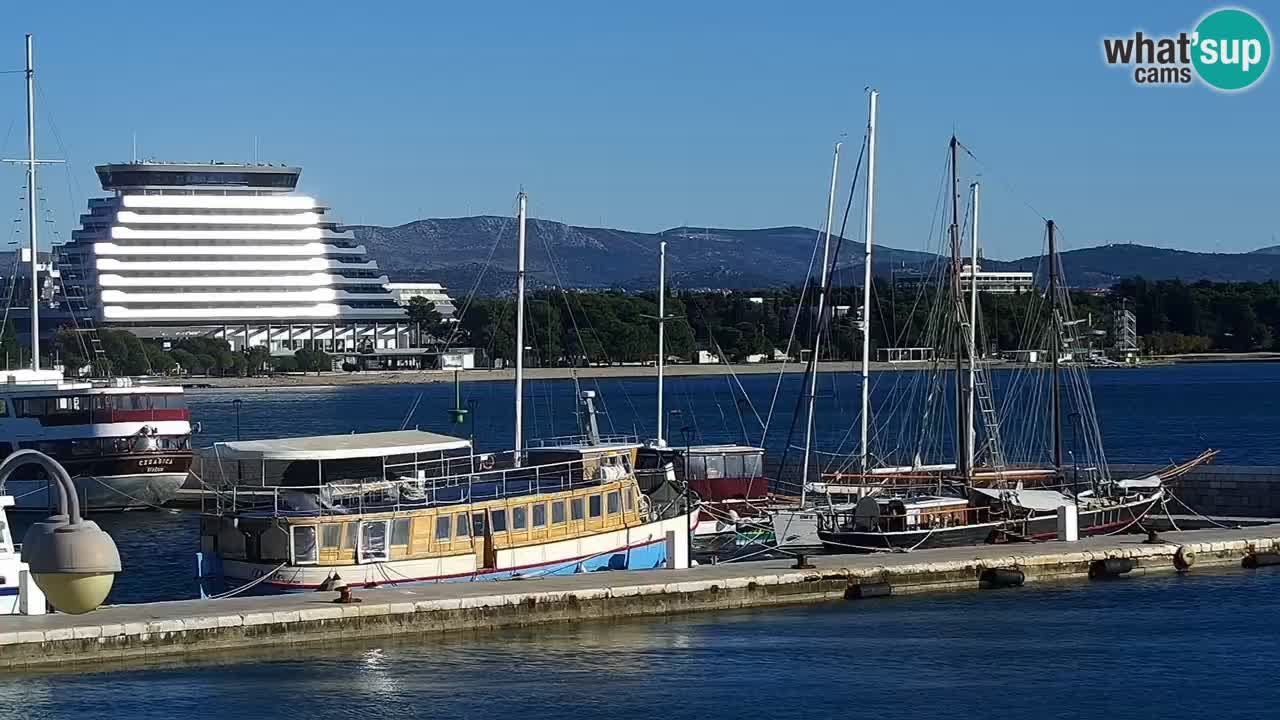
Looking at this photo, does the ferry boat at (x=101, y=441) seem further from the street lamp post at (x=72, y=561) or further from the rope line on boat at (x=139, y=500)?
the street lamp post at (x=72, y=561)

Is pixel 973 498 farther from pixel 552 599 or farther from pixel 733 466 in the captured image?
pixel 552 599

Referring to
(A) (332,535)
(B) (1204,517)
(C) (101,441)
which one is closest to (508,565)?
(A) (332,535)

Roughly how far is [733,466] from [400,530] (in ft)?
46.1

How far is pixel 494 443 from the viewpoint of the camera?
289 ft

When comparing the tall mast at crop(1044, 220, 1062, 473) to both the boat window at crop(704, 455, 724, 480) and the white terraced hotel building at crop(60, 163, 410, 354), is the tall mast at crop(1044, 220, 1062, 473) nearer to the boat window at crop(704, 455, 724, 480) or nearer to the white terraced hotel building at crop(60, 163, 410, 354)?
the boat window at crop(704, 455, 724, 480)

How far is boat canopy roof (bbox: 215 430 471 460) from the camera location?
114 feet

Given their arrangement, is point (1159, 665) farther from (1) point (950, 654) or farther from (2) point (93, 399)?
(2) point (93, 399)

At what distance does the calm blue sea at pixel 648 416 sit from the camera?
164ft

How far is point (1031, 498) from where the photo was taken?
40.0 m

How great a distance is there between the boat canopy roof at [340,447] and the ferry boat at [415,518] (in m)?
0.04

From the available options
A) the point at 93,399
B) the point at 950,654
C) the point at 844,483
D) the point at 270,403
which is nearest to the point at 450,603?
the point at 950,654

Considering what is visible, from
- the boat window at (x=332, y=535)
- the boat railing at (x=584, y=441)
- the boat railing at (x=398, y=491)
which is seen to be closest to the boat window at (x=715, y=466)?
the boat railing at (x=584, y=441)

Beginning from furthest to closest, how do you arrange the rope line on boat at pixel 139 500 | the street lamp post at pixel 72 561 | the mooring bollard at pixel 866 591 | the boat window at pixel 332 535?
1. the rope line on boat at pixel 139 500
2. the mooring bollard at pixel 866 591
3. the boat window at pixel 332 535
4. the street lamp post at pixel 72 561

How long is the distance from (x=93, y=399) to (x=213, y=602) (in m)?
27.2
